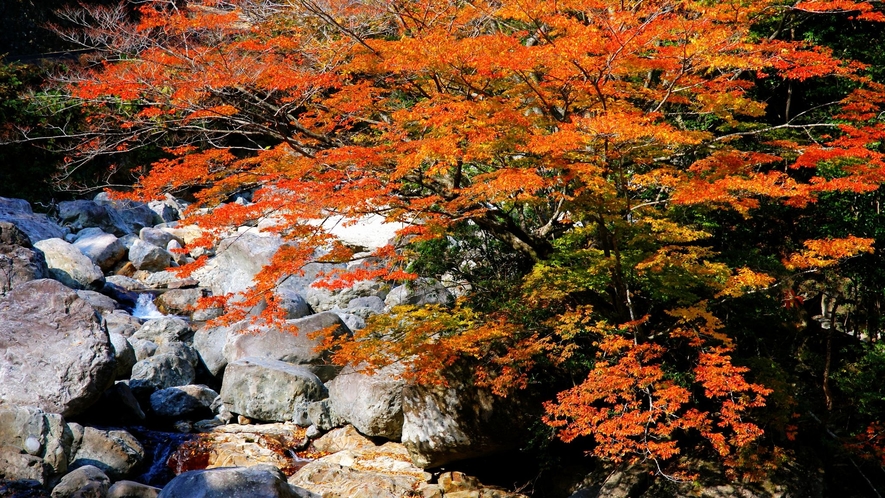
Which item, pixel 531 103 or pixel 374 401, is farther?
pixel 374 401

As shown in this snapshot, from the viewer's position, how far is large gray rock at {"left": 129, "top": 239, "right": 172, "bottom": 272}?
16.2 meters

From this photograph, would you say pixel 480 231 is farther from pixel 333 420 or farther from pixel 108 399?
pixel 108 399

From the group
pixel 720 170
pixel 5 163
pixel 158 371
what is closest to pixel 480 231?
pixel 720 170

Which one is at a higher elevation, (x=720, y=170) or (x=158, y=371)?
(x=720, y=170)

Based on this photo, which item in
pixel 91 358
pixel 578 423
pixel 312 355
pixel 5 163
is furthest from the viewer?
pixel 5 163

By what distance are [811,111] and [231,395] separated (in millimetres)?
9757

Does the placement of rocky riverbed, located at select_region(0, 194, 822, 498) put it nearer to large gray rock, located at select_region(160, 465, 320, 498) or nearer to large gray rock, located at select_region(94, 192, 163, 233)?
large gray rock, located at select_region(160, 465, 320, 498)

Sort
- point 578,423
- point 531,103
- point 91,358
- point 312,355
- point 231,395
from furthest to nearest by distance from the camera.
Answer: point 312,355 → point 231,395 → point 91,358 → point 531,103 → point 578,423

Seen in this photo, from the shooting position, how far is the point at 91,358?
352 inches

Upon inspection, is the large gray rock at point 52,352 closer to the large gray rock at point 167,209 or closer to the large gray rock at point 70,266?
the large gray rock at point 70,266

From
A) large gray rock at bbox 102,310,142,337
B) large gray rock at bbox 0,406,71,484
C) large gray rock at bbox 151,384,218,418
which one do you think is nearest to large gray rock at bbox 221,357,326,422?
large gray rock at bbox 151,384,218,418

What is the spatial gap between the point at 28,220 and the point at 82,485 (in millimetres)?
11301

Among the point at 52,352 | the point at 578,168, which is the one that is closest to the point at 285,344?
the point at 52,352

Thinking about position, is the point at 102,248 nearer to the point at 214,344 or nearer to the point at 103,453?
the point at 214,344
